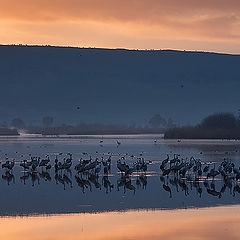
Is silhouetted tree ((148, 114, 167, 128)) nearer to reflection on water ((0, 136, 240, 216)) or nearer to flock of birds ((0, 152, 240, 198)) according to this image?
reflection on water ((0, 136, 240, 216))

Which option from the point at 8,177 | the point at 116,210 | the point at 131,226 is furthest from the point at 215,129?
the point at 131,226

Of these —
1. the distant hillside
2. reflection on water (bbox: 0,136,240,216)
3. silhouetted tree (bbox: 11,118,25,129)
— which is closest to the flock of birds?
reflection on water (bbox: 0,136,240,216)

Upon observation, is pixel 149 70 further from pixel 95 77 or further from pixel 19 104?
pixel 19 104

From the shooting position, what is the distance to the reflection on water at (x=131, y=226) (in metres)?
16.5

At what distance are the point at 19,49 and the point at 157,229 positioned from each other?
171369mm

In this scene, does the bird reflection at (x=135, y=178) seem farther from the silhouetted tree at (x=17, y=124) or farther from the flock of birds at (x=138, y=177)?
the silhouetted tree at (x=17, y=124)

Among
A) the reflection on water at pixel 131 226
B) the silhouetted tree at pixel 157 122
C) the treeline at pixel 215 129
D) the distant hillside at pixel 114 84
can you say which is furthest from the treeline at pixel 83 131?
the reflection on water at pixel 131 226

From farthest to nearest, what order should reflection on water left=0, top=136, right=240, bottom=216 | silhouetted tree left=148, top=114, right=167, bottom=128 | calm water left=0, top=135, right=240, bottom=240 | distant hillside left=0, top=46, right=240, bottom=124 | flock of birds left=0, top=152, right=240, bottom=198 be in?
distant hillside left=0, top=46, right=240, bottom=124 → silhouetted tree left=148, top=114, right=167, bottom=128 → flock of birds left=0, top=152, right=240, bottom=198 → reflection on water left=0, top=136, right=240, bottom=216 → calm water left=0, top=135, right=240, bottom=240

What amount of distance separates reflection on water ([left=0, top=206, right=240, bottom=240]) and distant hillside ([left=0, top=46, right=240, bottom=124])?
146 metres

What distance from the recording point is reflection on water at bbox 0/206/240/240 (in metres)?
16.5

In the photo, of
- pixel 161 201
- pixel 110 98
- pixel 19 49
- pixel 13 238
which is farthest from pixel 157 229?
pixel 19 49

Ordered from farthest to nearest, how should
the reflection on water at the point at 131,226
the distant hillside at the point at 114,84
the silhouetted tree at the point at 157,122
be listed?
the distant hillside at the point at 114,84, the silhouetted tree at the point at 157,122, the reflection on water at the point at 131,226

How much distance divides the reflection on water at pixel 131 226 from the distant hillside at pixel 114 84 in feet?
479

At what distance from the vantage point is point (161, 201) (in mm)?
22250
